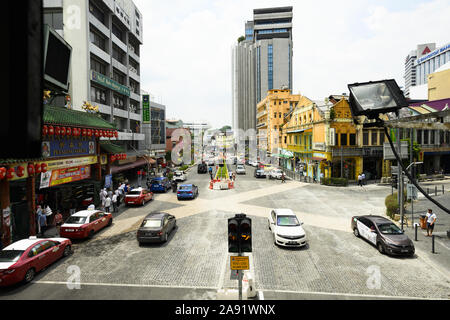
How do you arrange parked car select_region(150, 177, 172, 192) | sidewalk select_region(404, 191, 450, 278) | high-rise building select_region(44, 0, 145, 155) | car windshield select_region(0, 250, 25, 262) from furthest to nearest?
high-rise building select_region(44, 0, 145, 155) < parked car select_region(150, 177, 172, 192) < sidewalk select_region(404, 191, 450, 278) < car windshield select_region(0, 250, 25, 262)

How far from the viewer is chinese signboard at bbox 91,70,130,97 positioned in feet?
112

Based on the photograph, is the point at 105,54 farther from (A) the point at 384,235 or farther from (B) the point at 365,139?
(A) the point at 384,235

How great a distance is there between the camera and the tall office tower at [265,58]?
11381cm

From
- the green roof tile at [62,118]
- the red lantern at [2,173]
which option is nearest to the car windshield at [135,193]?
the green roof tile at [62,118]

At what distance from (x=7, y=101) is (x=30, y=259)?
41.4 ft

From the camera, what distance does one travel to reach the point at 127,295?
9758 millimetres

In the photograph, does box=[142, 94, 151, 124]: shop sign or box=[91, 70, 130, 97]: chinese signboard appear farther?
box=[142, 94, 151, 124]: shop sign

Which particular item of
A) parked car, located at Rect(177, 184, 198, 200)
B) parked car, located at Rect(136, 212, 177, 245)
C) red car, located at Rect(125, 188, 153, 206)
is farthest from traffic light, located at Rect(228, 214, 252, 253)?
parked car, located at Rect(177, 184, 198, 200)

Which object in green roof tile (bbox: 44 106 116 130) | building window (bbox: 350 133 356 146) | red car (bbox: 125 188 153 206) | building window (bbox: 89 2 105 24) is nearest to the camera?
green roof tile (bbox: 44 106 116 130)

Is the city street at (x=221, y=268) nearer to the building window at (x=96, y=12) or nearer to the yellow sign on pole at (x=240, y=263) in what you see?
the yellow sign on pole at (x=240, y=263)

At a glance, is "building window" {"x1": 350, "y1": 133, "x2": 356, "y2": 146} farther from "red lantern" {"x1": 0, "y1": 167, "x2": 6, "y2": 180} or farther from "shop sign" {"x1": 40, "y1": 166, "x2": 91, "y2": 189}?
"red lantern" {"x1": 0, "y1": 167, "x2": 6, "y2": 180}

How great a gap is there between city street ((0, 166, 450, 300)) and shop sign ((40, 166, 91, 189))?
4446 mm

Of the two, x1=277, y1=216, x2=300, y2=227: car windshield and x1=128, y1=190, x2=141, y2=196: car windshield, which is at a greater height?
x1=128, y1=190, x2=141, y2=196: car windshield
